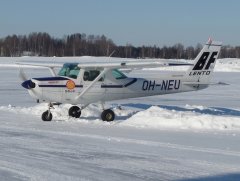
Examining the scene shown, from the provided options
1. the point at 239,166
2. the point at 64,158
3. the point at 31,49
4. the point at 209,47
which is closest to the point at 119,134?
the point at 64,158

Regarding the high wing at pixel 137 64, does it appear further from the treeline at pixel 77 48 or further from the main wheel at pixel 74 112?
the treeline at pixel 77 48

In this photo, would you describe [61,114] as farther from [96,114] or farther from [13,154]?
[13,154]

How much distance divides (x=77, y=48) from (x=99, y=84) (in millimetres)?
111651

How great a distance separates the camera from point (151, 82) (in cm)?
1394

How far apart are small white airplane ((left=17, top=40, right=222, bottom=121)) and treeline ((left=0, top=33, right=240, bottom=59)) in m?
103

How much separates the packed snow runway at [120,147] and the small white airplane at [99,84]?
0.56m

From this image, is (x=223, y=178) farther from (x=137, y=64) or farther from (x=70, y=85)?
(x=70, y=85)

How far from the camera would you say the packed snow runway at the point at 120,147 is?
5.96 meters

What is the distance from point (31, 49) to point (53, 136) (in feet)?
389

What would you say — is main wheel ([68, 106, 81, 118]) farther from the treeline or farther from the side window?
the treeline

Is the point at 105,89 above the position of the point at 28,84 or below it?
below

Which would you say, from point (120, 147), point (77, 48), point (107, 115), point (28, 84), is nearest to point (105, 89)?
point (107, 115)

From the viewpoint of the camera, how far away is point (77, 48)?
123625 mm

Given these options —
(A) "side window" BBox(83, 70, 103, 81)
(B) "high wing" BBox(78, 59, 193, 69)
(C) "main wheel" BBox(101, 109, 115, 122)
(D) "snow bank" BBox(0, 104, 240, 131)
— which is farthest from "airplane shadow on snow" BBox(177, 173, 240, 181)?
(A) "side window" BBox(83, 70, 103, 81)
